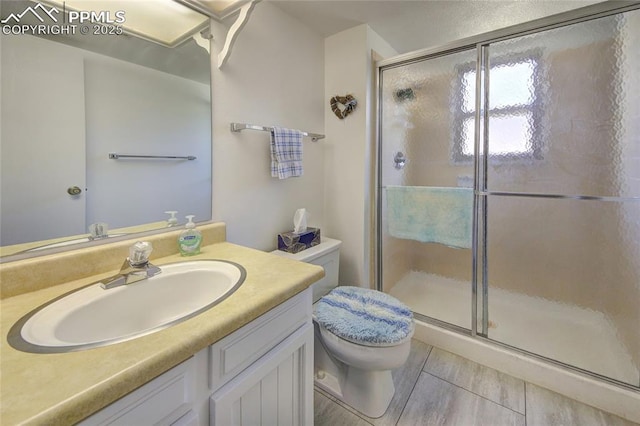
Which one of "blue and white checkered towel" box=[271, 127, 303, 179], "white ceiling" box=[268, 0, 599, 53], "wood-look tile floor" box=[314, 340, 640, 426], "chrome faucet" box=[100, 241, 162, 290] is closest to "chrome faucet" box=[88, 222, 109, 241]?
"chrome faucet" box=[100, 241, 162, 290]

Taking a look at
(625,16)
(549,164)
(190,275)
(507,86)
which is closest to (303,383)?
(190,275)

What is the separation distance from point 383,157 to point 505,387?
1.52 meters

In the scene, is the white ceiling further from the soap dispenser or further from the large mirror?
the soap dispenser

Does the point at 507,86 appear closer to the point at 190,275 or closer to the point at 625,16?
the point at 625,16

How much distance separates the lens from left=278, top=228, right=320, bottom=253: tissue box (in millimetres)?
1545

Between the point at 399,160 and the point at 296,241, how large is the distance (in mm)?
970

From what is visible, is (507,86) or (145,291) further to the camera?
(507,86)

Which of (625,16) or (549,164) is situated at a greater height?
(625,16)

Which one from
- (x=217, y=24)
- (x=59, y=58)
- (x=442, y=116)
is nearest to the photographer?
(x=59, y=58)

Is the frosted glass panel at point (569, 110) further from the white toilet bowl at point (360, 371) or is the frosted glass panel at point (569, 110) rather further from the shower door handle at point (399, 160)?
the white toilet bowl at point (360, 371)

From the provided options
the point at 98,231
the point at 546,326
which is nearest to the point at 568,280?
the point at 546,326

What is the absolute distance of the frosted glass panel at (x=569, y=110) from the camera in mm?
1275

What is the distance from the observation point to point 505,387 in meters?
1.39

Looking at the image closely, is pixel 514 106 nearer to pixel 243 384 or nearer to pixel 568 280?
pixel 568 280
